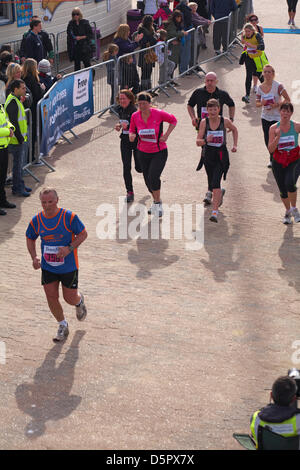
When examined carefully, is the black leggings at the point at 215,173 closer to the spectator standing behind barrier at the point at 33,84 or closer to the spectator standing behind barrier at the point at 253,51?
the spectator standing behind barrier at the point at 33,84

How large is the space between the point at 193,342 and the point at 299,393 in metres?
2.14

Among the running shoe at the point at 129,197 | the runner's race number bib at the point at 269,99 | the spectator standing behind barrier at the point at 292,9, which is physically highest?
the runner's race number bib at the point at 269,99

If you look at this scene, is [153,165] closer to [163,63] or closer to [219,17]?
[163,63]

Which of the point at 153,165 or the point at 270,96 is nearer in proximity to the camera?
the point at 153,165

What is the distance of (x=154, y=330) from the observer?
8102mm

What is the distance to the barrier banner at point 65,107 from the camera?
13.5 m

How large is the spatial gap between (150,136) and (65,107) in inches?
163

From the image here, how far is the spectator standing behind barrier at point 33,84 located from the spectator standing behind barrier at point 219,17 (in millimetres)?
10137

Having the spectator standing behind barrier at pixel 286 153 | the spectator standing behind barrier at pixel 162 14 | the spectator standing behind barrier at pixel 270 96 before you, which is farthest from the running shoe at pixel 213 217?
the spectator standing behind barrier at pixel 162 14

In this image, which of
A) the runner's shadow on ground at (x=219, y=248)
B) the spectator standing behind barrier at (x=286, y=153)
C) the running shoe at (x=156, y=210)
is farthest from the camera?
the running shoe at (x=156, y=210)

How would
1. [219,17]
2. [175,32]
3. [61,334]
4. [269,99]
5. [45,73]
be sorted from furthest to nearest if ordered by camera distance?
[219,17]
[175,32]
[45,73]
[269,99]
[61,334]

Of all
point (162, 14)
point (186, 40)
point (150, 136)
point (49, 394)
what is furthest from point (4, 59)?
point (162, 14)

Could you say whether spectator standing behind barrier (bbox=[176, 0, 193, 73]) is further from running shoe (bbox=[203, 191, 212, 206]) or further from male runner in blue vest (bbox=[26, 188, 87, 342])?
male runner in blue vest (bbox=[26, 188, 87, 342])

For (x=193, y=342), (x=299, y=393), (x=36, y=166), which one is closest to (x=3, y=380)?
(x=193, y=342)
